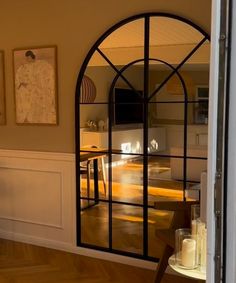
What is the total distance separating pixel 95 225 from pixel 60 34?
166cm

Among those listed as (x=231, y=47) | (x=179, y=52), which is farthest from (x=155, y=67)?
(x=231, y=47)

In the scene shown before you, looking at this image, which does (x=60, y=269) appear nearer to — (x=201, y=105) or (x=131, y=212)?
(x=131, y=212)

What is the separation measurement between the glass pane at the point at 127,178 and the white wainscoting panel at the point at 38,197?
39 cm

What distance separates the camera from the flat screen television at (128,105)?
3.11 m

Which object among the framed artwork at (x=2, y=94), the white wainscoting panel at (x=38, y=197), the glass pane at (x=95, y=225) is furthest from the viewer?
the framed artwork at (x=2, y=94)

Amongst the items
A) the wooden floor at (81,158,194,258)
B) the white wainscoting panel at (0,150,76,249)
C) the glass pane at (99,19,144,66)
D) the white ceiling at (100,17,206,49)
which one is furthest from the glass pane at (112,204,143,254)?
the white ceiling at (100,17,206,49)

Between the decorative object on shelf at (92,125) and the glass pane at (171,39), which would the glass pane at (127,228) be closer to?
the decorative object on shelf at (92,125)

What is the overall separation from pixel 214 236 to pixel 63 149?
274 cm

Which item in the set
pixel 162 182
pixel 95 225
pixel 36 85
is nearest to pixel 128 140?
pixel 162 182

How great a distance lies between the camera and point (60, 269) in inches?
124

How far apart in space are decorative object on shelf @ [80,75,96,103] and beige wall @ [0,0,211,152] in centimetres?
9

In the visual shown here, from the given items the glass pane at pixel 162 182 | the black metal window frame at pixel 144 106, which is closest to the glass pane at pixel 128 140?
the black metal window frame at pixel 144 106

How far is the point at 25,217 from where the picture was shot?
3.72m

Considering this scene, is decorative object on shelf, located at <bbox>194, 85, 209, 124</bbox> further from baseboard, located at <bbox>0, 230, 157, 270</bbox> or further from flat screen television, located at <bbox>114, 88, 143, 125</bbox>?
baseboard, located at <bbox>0, 230, 157, 270</bbox>
